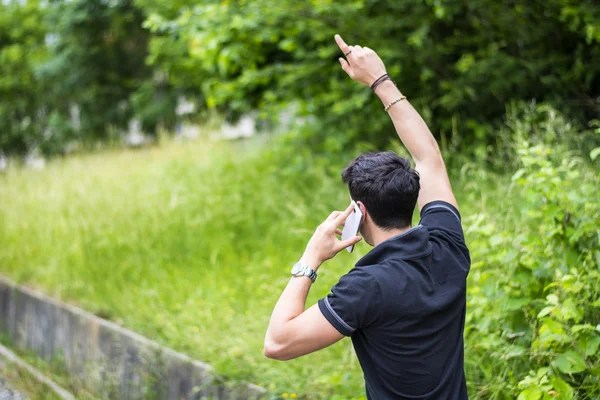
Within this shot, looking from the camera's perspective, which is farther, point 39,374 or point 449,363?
point 39,374

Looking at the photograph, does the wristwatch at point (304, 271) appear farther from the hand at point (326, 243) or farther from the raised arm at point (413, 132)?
the raised arm at point (413, 132)

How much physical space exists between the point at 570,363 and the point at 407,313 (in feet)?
4.46

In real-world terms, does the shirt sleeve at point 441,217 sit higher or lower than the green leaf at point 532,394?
higher

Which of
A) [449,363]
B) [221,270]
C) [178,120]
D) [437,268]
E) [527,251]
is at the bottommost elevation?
[178,120]

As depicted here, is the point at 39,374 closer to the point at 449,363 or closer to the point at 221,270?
the point at 221,270

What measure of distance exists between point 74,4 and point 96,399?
462 inches

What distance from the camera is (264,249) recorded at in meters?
6.95

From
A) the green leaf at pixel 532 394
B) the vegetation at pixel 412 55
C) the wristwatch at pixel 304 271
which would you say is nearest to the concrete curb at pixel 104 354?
the green leaf at pixel 532 394

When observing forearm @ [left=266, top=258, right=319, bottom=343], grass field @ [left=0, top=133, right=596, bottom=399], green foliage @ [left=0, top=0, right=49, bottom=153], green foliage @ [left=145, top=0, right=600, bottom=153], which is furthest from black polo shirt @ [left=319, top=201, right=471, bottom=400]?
green foliage @ [left=0, top=0, right=49, bottom=153]

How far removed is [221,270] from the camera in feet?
22.4

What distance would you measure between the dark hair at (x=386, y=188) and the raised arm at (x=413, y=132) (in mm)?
381

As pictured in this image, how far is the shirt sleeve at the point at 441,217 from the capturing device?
254 centimetres

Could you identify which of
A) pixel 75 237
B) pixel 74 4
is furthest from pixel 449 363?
pixel 74 4

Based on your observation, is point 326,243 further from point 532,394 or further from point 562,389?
point 562,389
